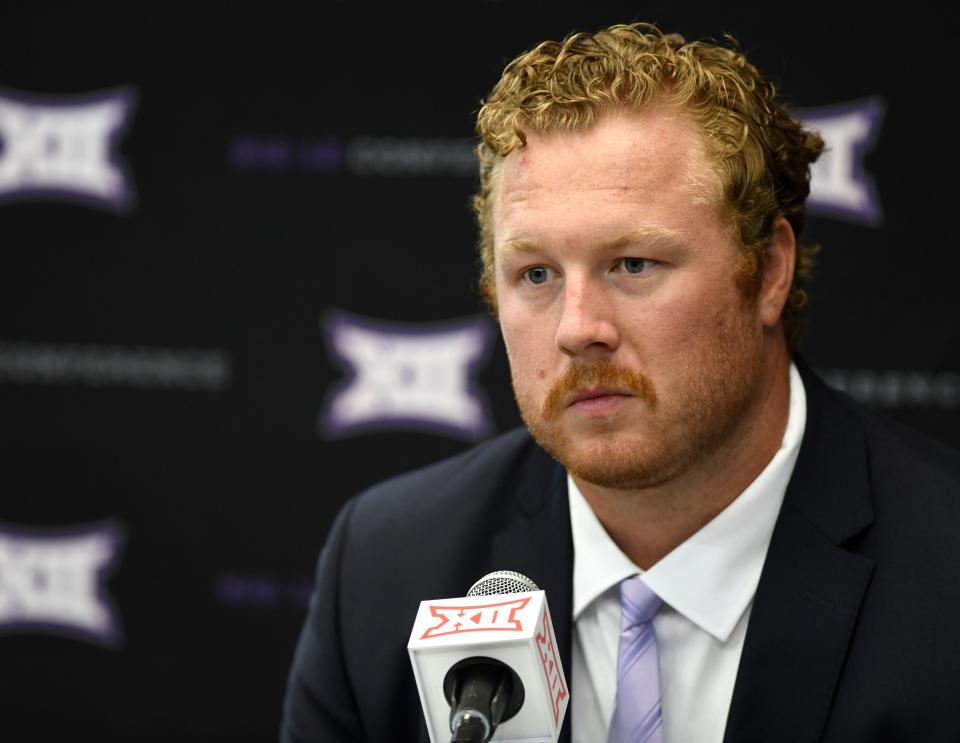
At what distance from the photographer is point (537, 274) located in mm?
1663

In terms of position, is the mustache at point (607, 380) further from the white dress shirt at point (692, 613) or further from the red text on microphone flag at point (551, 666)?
the red text on microphone flag at point (551, 666)

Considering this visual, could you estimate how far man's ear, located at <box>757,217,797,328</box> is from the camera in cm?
177

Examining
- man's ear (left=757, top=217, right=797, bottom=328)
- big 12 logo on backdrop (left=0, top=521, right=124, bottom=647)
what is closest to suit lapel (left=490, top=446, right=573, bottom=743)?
man's ear (left=757, top=217, right=797, bottom=328)

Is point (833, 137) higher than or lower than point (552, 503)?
higher

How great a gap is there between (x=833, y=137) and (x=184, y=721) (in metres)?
2.11

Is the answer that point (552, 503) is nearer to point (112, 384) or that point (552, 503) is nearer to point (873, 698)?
point (873, 698)

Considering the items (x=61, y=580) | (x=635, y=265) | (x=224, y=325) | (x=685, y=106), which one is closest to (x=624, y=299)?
(x=635, y=265)

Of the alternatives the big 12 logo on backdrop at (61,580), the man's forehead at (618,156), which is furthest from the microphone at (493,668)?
the big 12 logo on backdrop at (61,580)

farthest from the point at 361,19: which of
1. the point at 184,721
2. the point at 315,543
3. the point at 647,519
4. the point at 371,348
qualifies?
the point at 184,721

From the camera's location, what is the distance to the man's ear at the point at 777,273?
1.77m

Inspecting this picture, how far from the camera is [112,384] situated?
2.92 metres

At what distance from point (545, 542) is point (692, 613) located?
10.8 inches

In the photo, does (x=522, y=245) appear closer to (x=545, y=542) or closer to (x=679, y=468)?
(x=679, y=468)

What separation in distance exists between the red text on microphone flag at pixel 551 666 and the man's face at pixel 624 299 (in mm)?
413
